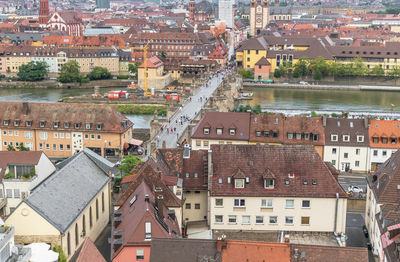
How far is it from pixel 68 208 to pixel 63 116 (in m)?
20.4

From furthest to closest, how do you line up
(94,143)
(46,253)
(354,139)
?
(94,143)
(354,139)
(46,253)

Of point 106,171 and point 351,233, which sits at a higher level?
point 106,171

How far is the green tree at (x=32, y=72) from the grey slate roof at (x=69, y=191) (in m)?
61.4

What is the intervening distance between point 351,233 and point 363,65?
6242cm

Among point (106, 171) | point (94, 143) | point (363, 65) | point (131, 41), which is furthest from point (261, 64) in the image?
point (106, 171)

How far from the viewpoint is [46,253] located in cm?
1791

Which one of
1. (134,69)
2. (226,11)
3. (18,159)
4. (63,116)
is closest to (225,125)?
(63,116)

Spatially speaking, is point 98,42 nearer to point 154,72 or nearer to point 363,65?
point 154,72

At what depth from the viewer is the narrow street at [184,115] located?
40250 mm

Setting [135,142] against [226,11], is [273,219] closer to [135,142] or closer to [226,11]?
[135,142]

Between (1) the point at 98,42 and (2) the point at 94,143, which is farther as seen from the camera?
(1) the point at 98,42

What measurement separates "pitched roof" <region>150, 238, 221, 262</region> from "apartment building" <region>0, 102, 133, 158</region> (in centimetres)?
2380

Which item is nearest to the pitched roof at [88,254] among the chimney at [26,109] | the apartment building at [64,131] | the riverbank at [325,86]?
the apartment building at [64,131]

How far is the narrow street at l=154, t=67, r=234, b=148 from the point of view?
4025 cm
